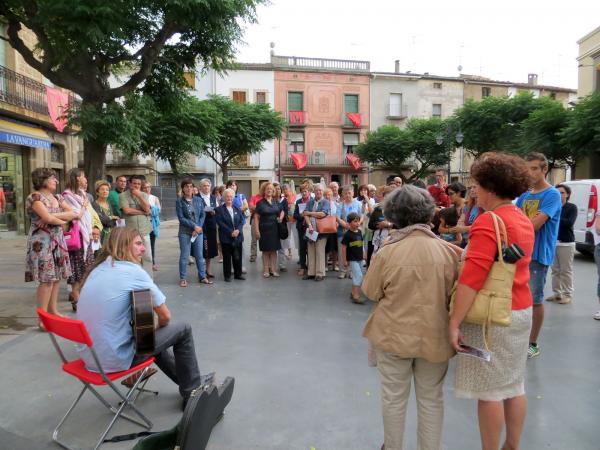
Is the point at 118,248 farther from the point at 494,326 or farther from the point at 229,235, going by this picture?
the point at 229,235

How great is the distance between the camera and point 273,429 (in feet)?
9.50

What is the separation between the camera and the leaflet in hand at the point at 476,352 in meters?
2.09

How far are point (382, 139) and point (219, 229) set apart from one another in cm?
2721

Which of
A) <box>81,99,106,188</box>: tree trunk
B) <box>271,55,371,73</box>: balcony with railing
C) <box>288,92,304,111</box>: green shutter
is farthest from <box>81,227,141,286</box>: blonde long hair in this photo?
<box>271,55,371,73</box>: balcony with railing

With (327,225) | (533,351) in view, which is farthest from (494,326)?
(327,225)

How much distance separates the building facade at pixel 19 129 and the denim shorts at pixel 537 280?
550 inches

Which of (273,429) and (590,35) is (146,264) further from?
(590,35)

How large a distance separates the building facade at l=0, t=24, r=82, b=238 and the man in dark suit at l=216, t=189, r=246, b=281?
342 inches

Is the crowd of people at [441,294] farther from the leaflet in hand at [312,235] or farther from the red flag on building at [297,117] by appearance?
the red flag on building at [297,117]

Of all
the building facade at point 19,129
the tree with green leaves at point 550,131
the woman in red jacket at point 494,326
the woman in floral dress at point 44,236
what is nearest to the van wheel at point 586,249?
the woman in red jacket at point 494,326

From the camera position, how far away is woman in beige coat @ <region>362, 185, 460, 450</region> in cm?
220

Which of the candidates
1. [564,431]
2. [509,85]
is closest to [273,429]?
[564,431]

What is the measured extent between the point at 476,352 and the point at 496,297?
0.98 feet

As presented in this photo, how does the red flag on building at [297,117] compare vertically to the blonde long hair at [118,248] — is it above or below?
above
